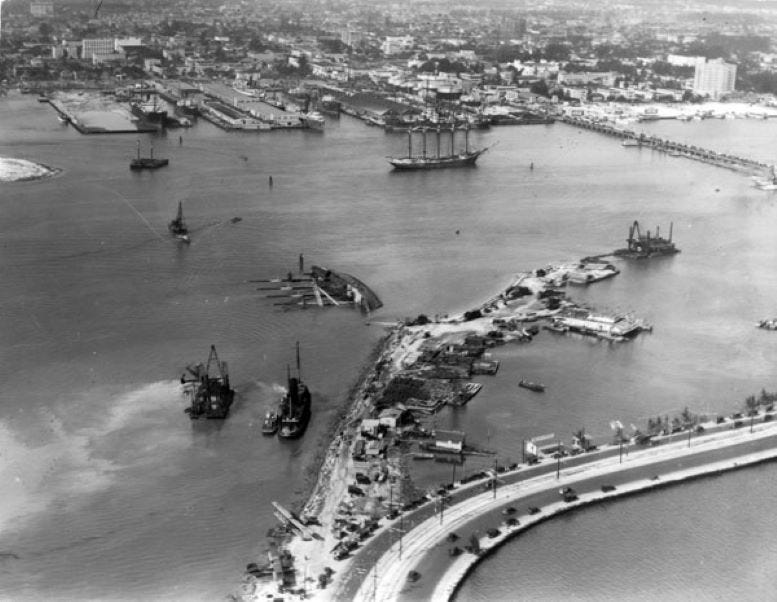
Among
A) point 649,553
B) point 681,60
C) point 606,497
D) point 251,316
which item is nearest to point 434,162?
point 251,316

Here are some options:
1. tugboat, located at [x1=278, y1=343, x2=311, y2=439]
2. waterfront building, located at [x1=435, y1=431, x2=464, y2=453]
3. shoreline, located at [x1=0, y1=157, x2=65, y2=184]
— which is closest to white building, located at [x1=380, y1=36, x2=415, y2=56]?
shoreline, located at [x1=0, y1=157, x2=65, y2=184]

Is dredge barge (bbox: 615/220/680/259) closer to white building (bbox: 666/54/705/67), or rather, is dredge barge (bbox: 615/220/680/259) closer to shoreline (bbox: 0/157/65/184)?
shoreline (bbox: 0/157/65/184)

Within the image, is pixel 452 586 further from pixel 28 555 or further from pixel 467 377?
pixel 467 377

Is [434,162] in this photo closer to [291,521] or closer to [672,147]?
[672,147]

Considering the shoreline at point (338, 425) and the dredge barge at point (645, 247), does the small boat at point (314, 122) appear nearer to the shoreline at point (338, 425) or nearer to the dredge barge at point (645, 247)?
the dredge barge at point (645, 247)

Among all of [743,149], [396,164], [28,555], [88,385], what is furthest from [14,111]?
[28,555]

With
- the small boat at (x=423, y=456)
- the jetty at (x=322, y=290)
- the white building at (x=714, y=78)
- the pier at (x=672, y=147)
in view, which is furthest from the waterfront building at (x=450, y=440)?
the white building at (x=714, y=78)
